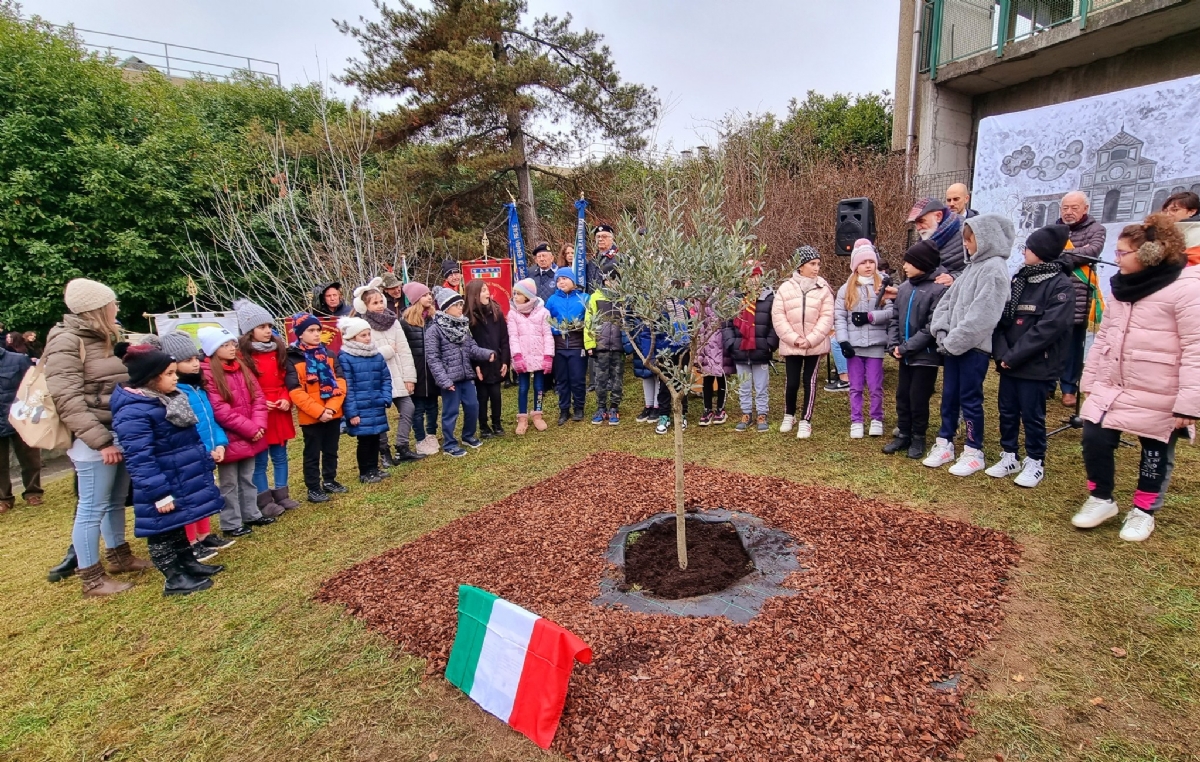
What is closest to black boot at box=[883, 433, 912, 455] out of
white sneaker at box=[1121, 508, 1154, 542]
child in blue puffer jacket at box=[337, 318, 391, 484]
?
white sneaker at box=[1121, 508, 1154, 542]

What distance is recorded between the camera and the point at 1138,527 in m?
3.98

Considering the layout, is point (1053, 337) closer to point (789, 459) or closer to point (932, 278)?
point (932, 278)

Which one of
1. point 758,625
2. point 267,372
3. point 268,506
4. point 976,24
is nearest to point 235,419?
point 267,372

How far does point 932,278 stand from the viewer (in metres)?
5.72

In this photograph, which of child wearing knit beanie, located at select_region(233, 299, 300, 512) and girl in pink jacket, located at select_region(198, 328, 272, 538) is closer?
girl in pink jacket, located at select_region(198, 328, 272, 538)

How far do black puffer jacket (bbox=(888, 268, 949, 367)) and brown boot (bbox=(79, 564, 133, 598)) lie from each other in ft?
23.7

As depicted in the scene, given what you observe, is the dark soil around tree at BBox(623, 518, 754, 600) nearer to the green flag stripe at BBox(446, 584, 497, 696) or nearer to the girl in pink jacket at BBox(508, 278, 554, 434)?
the green flag stripe at BBox(446, 584, 497, 696)

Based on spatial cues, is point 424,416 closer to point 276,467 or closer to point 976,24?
point 276,467

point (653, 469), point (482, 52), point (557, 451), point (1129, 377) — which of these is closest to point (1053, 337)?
point (1129, 377)

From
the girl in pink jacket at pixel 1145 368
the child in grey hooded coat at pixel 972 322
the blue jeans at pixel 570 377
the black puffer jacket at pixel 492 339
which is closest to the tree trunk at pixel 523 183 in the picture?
the blue jeans at pixel 570 377

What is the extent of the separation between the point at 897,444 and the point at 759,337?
1951 mm

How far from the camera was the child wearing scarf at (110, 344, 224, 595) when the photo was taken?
4.02 m

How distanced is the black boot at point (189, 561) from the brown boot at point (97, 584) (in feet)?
1.67

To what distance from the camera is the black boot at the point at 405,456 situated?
23.4ft
